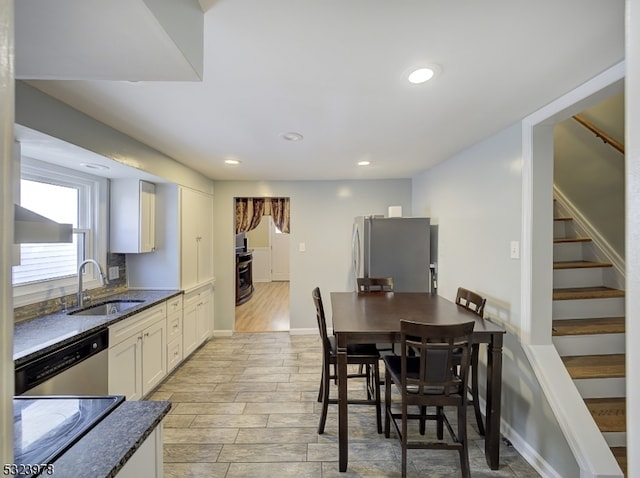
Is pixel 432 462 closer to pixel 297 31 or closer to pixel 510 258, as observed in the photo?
pixel 510 258

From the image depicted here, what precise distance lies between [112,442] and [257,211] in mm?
4514

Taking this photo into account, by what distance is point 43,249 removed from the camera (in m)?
2.37

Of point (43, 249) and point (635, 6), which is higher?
point (635, 6)

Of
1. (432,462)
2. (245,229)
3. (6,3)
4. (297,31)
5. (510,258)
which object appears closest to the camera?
(6,3)

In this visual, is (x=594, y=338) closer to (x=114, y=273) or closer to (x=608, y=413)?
(x=608, y=413)

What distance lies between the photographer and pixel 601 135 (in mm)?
2689

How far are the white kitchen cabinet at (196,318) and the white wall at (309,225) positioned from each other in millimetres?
247

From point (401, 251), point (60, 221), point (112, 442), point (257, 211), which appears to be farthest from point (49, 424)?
point (257, 211)

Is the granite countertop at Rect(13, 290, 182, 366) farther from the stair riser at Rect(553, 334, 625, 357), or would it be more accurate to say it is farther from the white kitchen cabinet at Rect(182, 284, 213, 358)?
the stair riser at Rect(553, 334, 625, 357)

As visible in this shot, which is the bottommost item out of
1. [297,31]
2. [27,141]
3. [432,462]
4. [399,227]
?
[432,462]

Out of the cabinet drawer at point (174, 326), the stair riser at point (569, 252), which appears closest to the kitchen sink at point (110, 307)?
the cabinet drawer at point (174, 326)

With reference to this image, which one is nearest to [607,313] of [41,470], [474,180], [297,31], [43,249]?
[474,180]

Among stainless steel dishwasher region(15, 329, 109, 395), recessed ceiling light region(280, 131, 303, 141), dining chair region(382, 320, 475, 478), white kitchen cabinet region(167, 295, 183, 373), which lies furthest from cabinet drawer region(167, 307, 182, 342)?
dining chair region(382, 320, 475, 478)

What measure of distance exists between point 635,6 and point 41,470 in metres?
1.51
